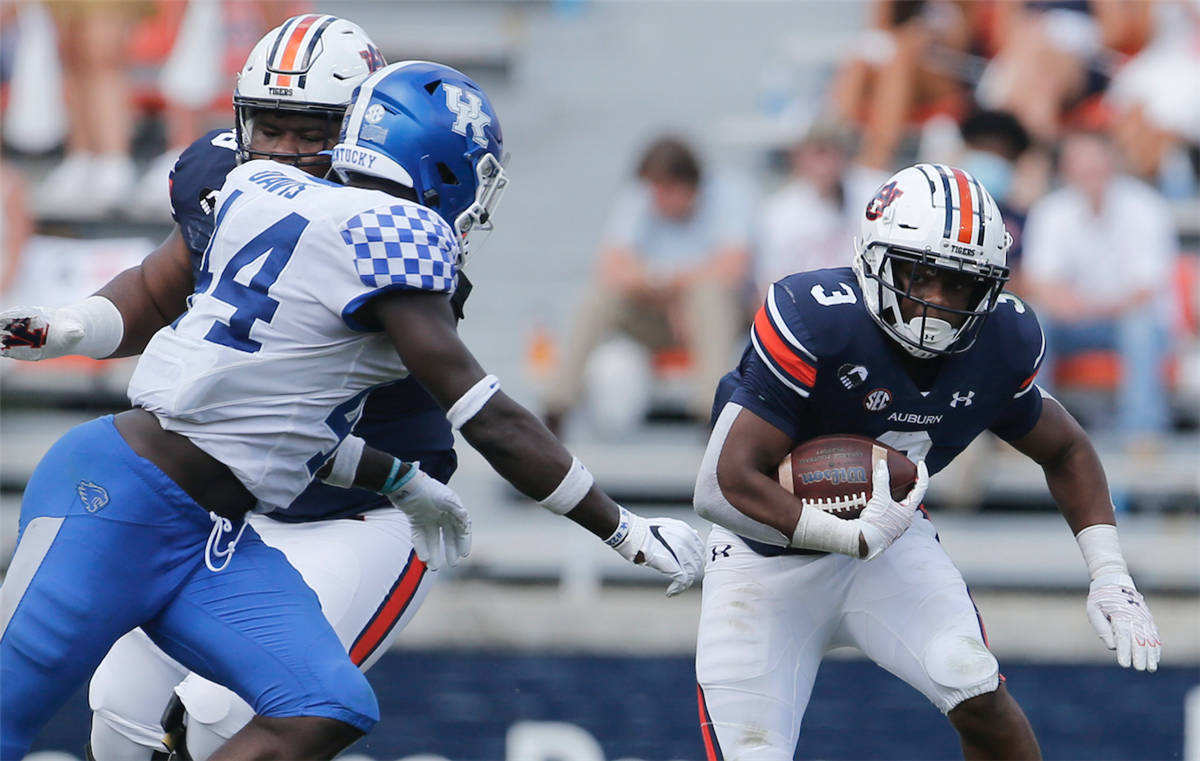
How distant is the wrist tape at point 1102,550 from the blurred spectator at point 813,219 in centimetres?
317

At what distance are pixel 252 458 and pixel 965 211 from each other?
1.83 metres

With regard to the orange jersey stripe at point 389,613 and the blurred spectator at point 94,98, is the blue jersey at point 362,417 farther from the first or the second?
the blurred spectator at point 94,98

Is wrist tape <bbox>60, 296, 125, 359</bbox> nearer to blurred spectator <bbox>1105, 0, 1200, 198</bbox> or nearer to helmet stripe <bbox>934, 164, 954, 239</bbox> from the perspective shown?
helmet stripe <bbox>934, 164, 954, 239</bbox>

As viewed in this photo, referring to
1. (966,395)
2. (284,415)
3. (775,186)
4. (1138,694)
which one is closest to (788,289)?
(966,395)

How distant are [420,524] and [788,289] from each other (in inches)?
44.0

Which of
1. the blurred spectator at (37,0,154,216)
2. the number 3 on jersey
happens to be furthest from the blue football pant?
the blurred spectator at (37,0,154,216)

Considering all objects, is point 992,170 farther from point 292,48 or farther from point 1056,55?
point 292,48

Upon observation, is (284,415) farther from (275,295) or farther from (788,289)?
(788,289)

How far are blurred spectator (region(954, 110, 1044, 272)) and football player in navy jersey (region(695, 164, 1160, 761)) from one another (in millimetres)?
3503

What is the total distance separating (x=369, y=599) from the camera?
360 cm

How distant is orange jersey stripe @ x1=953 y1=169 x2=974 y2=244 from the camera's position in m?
3.50

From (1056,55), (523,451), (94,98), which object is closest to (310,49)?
(523,451)

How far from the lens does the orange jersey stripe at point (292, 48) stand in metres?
3.65

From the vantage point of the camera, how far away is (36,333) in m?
3.43
